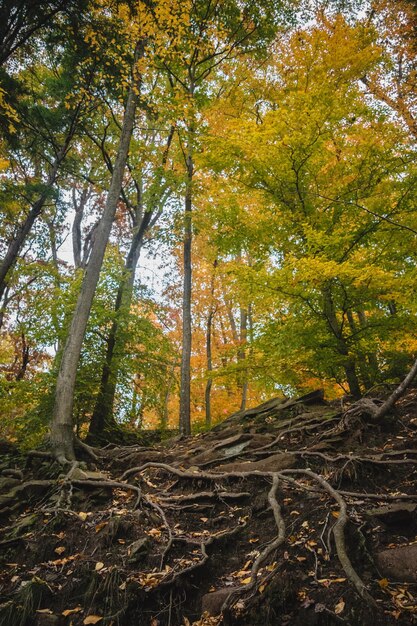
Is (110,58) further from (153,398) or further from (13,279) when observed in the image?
(153,398)

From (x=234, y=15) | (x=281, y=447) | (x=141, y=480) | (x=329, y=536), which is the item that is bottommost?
(x=329, y=536)

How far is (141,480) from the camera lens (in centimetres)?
489

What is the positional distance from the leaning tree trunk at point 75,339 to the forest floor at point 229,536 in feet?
1.22

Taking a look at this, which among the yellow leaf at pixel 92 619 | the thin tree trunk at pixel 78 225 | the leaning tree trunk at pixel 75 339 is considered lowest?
the yellow leaf at pixel 92 619

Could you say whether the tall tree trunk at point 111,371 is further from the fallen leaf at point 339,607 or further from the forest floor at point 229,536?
the fallen leaf at point 339,607

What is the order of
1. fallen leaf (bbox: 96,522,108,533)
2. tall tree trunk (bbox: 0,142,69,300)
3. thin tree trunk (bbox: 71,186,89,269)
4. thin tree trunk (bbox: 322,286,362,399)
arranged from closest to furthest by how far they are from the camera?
fallen leaf (bbox: 96,522,108,533) < thin tree trunk (bbox: 322,286,362,399) < tall tree trunk (bbox: 0,142,69,300) < thin tree trunk (bbox: 71,186,89,269)

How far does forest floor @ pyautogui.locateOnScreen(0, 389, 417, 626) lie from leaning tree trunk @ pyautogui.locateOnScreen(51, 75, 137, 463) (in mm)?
373

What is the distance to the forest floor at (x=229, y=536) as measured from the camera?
241 centimetres

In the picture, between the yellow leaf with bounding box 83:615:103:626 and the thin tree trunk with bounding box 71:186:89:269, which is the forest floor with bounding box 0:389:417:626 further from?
the thin tree trunk with bounding box 71:186:89:269

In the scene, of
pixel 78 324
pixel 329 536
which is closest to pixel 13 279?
pixel 78 324

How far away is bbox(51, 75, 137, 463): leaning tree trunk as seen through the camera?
213 inches

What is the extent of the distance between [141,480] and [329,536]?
113 inches

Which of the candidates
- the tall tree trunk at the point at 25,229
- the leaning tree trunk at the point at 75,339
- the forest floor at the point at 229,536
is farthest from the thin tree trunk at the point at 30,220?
the forest floor at the point at 229,536

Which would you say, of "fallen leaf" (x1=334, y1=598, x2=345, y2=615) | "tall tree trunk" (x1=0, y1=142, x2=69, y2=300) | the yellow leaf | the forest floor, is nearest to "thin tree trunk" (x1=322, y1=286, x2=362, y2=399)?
the forest floor
